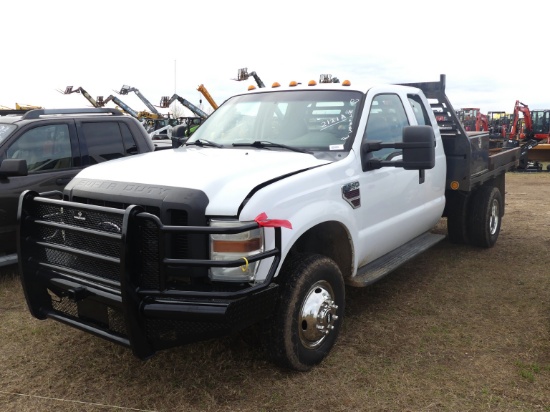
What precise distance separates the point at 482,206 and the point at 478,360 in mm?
3143

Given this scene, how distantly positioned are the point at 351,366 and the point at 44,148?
13.6 feet

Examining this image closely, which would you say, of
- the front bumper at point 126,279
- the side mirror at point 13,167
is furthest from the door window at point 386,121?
the side mirror at point 13,167

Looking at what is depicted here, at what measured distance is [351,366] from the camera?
3686 mm

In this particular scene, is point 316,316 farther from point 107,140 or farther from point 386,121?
point 107,140

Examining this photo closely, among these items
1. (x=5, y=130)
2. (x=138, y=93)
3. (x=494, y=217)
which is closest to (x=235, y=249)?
(x=5, y=130)

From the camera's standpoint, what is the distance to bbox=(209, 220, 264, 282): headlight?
3021 mm

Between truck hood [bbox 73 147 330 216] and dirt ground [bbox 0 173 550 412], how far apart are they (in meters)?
1.24

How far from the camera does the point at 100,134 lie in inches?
252

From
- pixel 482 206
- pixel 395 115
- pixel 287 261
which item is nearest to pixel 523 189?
pixel 482 206

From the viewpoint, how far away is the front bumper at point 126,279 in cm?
290

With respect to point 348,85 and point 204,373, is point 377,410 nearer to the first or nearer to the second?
point 204,373

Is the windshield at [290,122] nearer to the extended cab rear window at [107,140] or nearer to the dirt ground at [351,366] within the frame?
the dirt ground at [351,366]

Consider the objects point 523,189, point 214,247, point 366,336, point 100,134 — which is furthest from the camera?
point 523,189

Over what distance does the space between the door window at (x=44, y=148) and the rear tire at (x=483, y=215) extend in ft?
16.0
